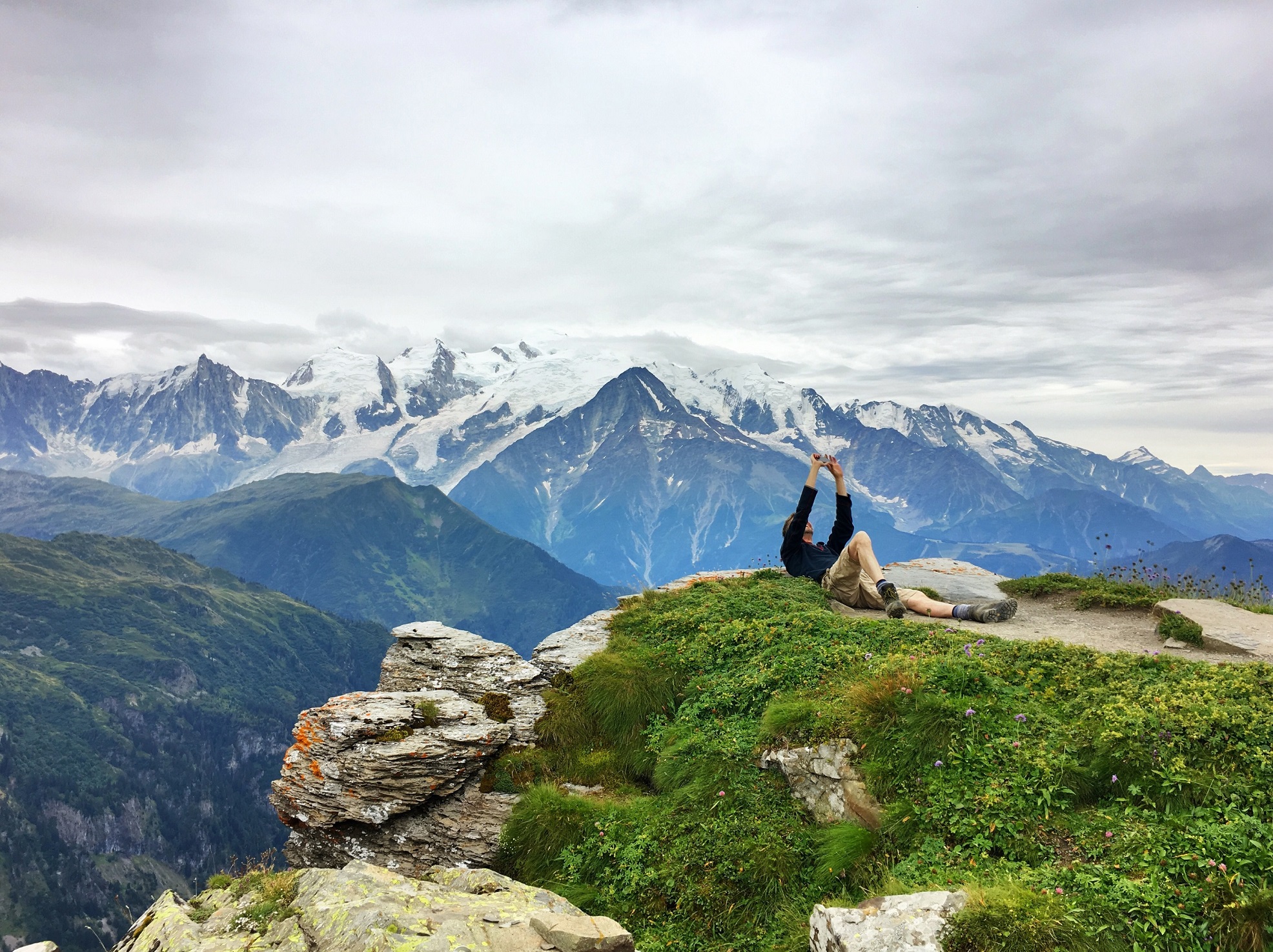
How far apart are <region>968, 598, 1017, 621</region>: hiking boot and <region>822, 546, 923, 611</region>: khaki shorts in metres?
1.91

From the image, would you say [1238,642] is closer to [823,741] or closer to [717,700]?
[823,741]

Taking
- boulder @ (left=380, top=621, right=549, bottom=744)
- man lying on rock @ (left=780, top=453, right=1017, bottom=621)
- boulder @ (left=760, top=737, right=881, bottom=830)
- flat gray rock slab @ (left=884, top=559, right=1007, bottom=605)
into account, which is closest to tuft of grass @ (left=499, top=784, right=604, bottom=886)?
boulder @ (left=380, top=621, right=549, bottom=744)

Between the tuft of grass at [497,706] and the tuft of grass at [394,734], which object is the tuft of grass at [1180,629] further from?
the tuft of grass at [394,734]

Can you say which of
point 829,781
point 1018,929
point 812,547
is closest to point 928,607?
point 812,547

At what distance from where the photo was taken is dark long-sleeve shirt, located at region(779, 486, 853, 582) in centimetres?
1966

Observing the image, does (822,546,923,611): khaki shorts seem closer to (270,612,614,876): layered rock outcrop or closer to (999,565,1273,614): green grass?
(999,565,1273,614): green grass

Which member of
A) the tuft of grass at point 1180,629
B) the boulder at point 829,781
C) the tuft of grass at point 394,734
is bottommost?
the tuft of grass at point 394,734

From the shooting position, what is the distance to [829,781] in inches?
410

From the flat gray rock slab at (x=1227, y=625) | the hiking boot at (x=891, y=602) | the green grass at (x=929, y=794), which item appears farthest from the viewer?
the hiking boot at (x=891, y=602)

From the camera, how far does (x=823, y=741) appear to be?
10.8 meters

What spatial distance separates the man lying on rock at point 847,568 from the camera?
54.3 feet

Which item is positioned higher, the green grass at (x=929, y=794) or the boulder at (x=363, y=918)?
the green grass at (x=929, y=794)

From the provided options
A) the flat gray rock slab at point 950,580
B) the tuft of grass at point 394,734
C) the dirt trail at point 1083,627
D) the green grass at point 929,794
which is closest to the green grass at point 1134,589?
the dirt trail at point 1083,627

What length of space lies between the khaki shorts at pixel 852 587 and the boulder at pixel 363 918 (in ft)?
39.3
